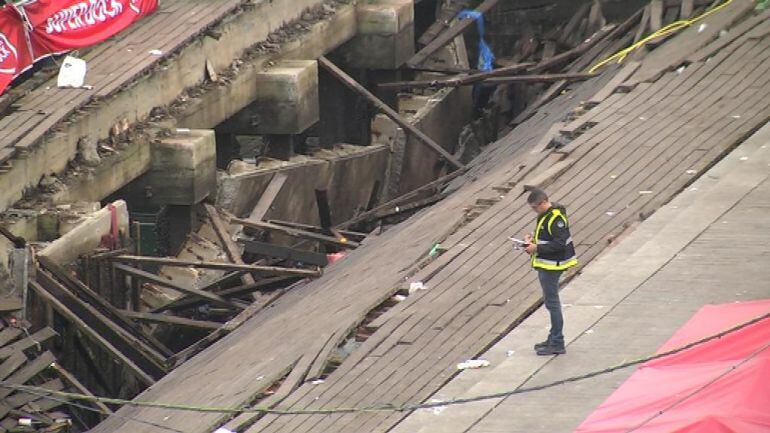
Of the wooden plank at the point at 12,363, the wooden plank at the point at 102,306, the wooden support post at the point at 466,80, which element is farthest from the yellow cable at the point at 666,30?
the wooden plank at the point at 12,363

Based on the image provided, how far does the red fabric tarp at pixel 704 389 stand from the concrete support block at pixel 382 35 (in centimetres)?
1637

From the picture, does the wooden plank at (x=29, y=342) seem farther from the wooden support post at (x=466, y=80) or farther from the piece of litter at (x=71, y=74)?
the wooden support post at (x=466, y=80)

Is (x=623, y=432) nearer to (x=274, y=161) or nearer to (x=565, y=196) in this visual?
(x=565, y=196)

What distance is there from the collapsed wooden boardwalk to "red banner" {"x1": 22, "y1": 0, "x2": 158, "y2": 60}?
178 inches

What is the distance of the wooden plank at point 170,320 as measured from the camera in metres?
21.9

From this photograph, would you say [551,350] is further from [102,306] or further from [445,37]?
[445,37]

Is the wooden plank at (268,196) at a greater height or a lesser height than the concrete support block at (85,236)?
lesser

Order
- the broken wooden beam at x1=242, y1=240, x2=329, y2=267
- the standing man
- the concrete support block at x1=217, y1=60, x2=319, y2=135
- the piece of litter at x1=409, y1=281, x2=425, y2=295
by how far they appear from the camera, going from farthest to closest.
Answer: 1. the concrete support block at x1=217, y1=60, x2=319, y2=135
2. the broken wooden beam at x1=242, y1=240, x2=329, y2=267
3. the piece of litter at x1=409, y1=281, x2=425, y2=295
4. the standing man

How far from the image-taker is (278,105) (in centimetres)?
2842

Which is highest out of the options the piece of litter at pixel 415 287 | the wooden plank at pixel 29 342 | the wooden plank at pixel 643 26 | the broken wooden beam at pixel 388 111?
the piece of litter at pixel 415 287

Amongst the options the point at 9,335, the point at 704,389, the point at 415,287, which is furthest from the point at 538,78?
the point at 704,389

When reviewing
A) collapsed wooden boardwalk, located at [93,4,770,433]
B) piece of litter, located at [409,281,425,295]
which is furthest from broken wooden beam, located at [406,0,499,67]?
piece of litter, located at [409,281,425,295]

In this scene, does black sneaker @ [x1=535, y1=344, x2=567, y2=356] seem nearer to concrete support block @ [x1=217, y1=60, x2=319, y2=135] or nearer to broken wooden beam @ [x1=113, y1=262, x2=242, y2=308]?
broken wooden beam @ [x1=113, y1=262, x2=242, y2=308]

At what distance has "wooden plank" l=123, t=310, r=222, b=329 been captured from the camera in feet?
71.8
